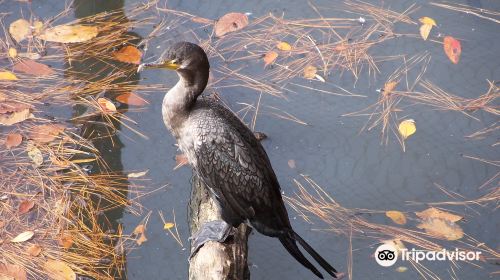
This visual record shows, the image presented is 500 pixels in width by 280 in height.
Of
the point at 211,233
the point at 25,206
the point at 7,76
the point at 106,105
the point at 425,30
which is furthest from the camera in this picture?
the point at 425,30

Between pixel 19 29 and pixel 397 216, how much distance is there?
113 inches

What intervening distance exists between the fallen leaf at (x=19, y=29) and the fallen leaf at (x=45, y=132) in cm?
82

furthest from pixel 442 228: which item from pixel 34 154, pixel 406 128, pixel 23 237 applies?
pixel 34 154

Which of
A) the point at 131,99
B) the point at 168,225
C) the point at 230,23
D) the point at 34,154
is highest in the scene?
the point at 230,23

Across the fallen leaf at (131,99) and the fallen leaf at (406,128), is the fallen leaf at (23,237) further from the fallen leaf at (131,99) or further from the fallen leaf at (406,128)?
the fallen leaf at (406,128)

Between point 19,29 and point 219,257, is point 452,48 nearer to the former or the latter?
point 219,257

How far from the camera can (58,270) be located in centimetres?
363

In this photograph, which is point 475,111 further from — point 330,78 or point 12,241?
point 12,241

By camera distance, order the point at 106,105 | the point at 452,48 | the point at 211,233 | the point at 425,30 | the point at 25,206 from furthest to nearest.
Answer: the point at 425,30 < the point at 452,48 < the point at 106,105 < the point at 25,206 < the point at 211,233

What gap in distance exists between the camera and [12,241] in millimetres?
3713

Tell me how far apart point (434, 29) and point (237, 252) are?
2408 millimetres

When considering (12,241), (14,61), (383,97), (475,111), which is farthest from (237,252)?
→ (14,61)

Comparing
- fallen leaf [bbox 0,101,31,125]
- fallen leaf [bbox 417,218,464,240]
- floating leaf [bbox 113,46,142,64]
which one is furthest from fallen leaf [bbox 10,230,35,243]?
fallen leaf [bbox 417,218,464,240]

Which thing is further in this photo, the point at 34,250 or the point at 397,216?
the point at 397,216
